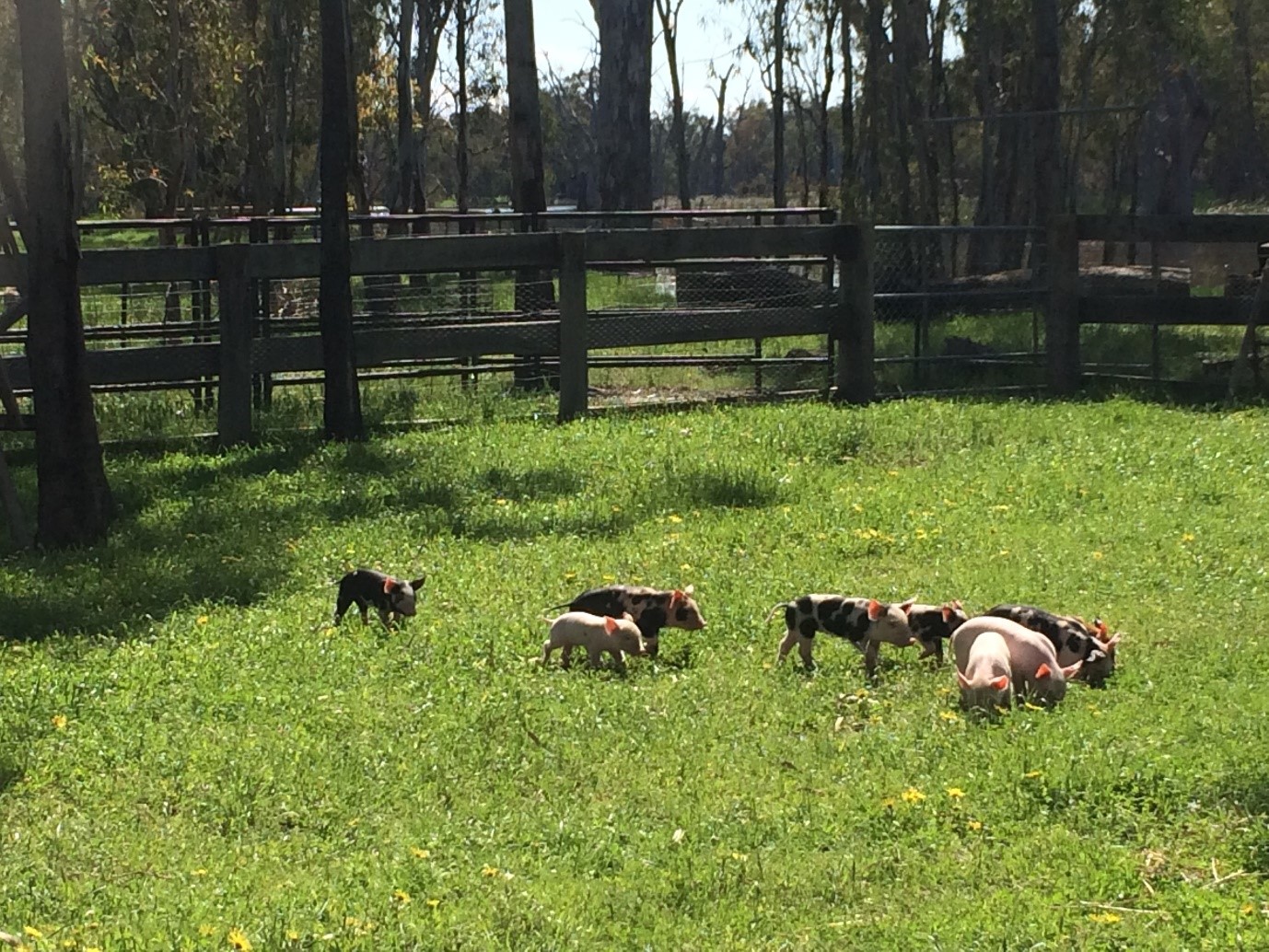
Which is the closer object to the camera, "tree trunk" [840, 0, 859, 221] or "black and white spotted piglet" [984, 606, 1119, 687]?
"black and white spotted piglet" [984, 606, 1119, 687]

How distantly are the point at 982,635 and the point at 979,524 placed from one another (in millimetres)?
3463

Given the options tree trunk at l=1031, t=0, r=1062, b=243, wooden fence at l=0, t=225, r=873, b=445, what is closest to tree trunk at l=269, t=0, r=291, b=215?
tree trunk at l=1031, t=0, r=1062, b=243

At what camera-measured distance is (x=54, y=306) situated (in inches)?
417

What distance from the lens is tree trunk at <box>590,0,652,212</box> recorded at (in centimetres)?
3400

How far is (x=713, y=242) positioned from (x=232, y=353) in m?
4.89

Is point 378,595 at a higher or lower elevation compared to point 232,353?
lower

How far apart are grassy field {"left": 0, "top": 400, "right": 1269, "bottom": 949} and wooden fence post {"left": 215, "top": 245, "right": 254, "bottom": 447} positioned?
205 centimetres

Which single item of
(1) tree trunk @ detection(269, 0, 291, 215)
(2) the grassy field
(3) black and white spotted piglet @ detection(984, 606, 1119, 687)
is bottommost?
(2) the grassy field

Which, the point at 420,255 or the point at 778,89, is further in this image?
the point at 778,89

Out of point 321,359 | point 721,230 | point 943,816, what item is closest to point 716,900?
point 943,816

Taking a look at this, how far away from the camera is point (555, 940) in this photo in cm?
477

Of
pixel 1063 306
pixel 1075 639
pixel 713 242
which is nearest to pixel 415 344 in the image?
pixel 713 242

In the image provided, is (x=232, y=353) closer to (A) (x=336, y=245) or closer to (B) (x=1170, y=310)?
(A) (x=336, y=245)

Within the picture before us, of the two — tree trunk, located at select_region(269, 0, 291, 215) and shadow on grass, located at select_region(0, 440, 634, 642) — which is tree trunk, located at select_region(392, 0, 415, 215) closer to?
tree trunk, located at select_region(269, 0, 291, 215)
